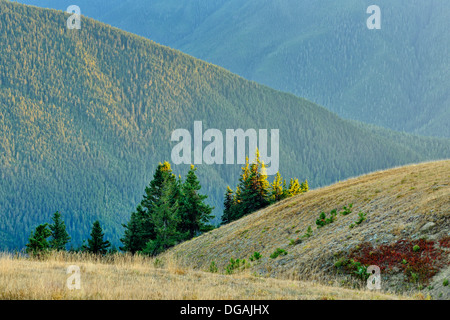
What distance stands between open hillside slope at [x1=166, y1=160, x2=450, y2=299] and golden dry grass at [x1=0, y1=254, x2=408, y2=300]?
5177mm

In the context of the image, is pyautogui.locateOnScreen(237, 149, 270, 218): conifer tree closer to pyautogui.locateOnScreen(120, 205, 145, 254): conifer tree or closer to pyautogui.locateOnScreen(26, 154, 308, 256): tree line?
pyautogui.locateOnScreen(26, 154, 308, 256): tree line

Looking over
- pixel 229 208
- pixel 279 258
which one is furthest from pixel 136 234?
pixel 279 258

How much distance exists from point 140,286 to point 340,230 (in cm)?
1572

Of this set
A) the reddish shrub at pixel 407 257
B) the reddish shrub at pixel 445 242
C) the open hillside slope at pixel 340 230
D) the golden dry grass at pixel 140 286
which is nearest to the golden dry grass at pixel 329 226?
the open hillside slope at pixel 340 230

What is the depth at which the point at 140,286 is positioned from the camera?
15289 mm

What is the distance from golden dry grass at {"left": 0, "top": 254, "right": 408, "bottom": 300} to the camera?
45.7ft

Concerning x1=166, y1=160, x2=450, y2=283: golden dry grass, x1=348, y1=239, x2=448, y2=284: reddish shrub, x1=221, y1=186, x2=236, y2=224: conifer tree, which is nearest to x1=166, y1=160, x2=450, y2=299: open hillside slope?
x1=166, y1=160, x2=450, y2=283: golden dry grass

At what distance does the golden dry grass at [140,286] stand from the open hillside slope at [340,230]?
5177 millimetres

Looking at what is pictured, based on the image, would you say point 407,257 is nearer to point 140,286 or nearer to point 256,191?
point 140,286

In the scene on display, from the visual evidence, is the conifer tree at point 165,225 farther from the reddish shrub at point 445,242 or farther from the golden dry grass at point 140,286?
the reddish shrub at point 445,242

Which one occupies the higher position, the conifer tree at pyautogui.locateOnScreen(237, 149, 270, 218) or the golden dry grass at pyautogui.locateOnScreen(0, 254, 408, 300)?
the conifer tree at pyautogui.locateOnScreen(237, 149, 270, 218)
